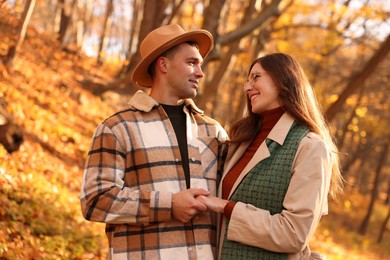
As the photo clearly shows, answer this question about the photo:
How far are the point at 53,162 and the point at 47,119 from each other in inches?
78.8

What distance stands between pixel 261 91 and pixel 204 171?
0.73 meters

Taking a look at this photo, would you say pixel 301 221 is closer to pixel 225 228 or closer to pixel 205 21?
pixel 225 228

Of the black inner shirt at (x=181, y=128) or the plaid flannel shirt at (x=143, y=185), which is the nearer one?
the plaid flannel shirt at (x=143, y=185)

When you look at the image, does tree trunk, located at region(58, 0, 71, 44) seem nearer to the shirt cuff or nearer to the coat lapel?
the coat lapel

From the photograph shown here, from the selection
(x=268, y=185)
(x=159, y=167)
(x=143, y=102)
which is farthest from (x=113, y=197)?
(x=268, y=185)

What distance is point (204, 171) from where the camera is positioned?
3.81 meters

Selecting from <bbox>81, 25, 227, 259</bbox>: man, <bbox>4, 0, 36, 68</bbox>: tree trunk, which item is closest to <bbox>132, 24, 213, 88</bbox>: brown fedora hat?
<bbox>81, 25, 227, 259</bbox>: man

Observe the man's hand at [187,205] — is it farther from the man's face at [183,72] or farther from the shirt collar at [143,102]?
the man's face at [183,72]

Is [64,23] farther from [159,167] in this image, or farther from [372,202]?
[159,167]

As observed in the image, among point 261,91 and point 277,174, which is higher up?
point 261,91

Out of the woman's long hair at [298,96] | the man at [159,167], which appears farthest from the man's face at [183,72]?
the woman's long hair at [298,96]

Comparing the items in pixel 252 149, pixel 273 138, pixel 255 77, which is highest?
pixel 255 77

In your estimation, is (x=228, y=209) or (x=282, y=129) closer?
(x=228, y=209)

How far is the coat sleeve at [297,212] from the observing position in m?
3.17
